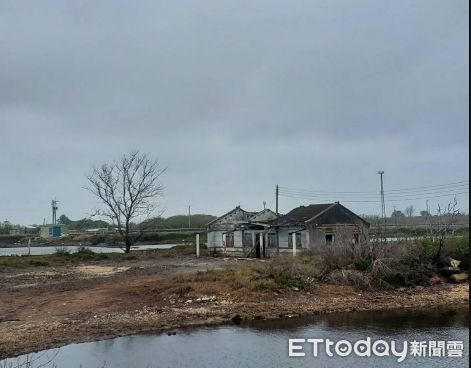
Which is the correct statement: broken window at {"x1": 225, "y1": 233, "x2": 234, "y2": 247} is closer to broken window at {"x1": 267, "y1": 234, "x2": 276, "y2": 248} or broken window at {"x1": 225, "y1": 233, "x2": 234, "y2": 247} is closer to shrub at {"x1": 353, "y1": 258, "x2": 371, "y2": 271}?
Result: broken window at {"x1": 267, "y1": 234, "x2": 276, "y2": 248}

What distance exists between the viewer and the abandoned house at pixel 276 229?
35.5 meters

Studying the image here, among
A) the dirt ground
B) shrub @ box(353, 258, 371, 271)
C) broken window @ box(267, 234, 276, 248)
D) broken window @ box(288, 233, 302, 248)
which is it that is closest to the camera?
the dirt ground

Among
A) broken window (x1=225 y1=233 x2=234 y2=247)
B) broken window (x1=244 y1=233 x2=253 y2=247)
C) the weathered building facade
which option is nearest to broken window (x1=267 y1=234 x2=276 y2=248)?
the weathered building facade

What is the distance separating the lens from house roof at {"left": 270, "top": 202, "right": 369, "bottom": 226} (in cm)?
3609

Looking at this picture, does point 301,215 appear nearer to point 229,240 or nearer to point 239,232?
point 239,232

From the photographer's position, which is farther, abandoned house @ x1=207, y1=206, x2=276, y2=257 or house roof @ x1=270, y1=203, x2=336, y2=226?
abandoned house @ x1=207, y1=206, x2=276, y2=257

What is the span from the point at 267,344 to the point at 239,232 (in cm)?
2787

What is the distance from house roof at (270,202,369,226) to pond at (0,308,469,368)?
1962cm

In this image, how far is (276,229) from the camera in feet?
123

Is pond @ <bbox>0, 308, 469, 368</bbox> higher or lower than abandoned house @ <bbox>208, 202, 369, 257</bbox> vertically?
lower

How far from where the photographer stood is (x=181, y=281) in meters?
20.1

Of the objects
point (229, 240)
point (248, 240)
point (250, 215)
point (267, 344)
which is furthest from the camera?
point (250, 215)

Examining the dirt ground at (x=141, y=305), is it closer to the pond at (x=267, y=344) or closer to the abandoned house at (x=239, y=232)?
the pond at (x=267, y=344)

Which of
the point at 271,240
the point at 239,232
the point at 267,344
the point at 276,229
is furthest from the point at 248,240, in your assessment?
the point at 267,344
